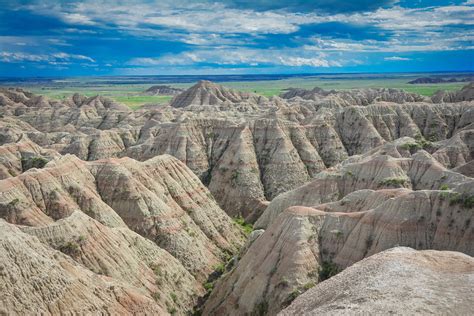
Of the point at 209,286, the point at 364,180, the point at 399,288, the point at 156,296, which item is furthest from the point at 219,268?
the point at 399,288

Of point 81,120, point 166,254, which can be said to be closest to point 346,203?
point 166,254

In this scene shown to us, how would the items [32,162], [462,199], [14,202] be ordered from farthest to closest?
[32,162] → [14,202] → [462,199]

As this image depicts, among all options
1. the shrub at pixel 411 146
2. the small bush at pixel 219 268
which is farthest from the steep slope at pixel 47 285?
→ the shrub at pixel 411 146

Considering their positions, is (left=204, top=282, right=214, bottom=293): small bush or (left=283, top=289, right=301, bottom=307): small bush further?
(left=204, top=282, right=214, bottom=293): small bush

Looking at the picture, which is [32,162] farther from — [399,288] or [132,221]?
[399,288]

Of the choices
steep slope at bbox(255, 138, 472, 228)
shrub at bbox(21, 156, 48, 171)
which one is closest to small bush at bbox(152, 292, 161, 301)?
steep slope at bbox(255, 138, 472, 228)

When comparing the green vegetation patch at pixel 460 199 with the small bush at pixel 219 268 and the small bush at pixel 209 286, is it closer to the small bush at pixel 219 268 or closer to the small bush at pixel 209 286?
the small bush at pixel 209 286

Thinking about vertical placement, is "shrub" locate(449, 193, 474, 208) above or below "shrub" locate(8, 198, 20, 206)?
above

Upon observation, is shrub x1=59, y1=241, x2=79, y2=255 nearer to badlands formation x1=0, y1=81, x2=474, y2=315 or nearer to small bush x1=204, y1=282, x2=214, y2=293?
badlands formation x1=0, y1=81, x2=474, y2=315

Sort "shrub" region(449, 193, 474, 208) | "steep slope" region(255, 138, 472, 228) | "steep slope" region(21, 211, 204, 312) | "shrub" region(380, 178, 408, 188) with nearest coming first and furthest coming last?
"shrub" region(449, 193, 474, 208) < "steep slope" region(21, 211, 204, 312) < "shrub" region(380, 178, 408, 188) < "steep slope" region(255, 138, 472, 228)
